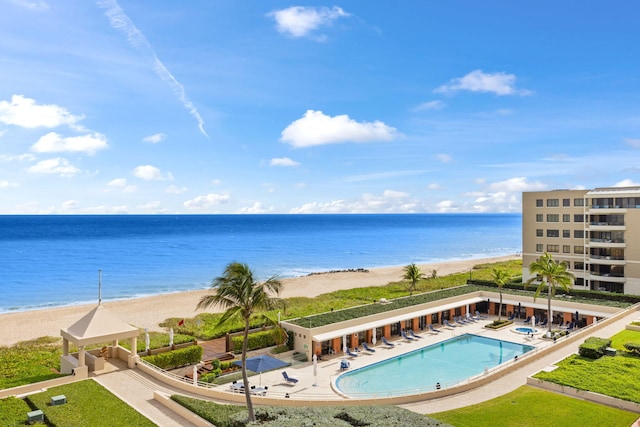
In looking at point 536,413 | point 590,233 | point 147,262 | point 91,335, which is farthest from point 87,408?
point 147,262

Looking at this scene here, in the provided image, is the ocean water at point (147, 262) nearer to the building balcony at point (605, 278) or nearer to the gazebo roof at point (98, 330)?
the gazebo roof at point (98, 330)

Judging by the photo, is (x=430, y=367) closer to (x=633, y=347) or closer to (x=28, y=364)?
(x=633, y=347)

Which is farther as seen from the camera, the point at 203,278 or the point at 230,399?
the point at 203,278

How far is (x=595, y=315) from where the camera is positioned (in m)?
42.0

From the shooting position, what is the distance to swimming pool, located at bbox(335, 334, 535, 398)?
→ 2902 centimetres

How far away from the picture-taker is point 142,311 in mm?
58750

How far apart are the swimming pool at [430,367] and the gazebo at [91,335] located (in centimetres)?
1374

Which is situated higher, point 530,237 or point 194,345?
point 530,237

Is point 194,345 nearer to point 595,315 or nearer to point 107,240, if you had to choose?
point 595,315

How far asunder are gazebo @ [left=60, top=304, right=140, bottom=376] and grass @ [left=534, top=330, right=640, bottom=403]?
2511 centimetres

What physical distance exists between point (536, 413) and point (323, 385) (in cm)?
1232

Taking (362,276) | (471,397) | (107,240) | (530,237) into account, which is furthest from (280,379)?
(107,240)

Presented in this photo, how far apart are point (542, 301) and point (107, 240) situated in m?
168

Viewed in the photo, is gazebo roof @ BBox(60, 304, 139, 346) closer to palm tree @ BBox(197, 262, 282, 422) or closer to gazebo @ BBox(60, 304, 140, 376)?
gazebo @ BBox(60, 304, 140, 376)
